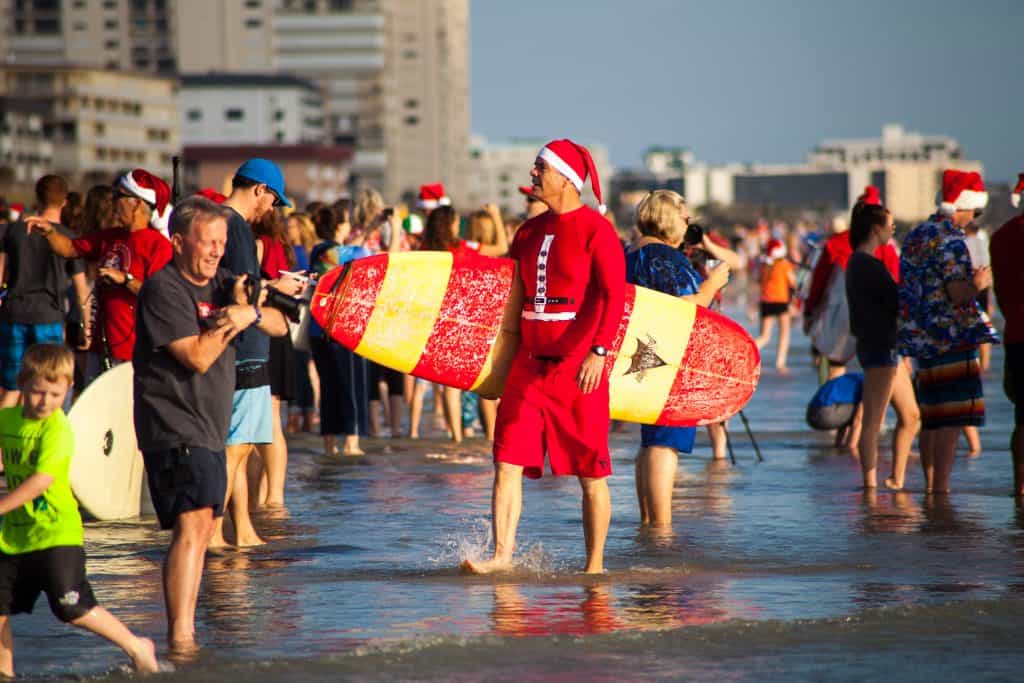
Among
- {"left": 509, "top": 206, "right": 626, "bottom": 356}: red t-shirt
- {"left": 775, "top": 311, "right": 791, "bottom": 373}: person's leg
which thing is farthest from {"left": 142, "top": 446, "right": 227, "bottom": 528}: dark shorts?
{"left": 775, "top": 311, "right": 791, "bottom": 373}: person's leg

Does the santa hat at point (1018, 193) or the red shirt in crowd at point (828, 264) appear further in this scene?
the red shirt in crowd at point (828, 264)

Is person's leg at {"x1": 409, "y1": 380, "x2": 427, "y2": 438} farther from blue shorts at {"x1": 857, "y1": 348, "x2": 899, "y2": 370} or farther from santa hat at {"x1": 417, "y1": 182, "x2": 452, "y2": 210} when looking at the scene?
blue shorts at {"x1": 857, "y1": 348, "x2": 899, "y2": 370}

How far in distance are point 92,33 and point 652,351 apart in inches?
7199

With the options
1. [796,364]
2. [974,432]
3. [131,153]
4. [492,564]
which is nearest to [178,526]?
[492,564]

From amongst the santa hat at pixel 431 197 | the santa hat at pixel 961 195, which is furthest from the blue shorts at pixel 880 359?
the santa hat at pixel 431 197

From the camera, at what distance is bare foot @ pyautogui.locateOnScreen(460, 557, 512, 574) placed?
313 inches

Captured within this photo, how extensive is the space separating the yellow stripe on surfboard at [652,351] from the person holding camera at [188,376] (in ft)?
9.74

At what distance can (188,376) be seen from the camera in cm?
616

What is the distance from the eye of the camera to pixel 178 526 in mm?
6223

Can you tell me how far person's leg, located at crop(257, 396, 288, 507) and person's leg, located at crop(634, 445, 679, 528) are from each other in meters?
1.94

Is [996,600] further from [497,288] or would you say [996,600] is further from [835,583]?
[497,288]

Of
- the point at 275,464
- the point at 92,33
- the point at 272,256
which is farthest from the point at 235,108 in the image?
the point at 272,256

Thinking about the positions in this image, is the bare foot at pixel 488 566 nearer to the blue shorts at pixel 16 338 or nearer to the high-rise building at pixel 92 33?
the blue shorts at pixel 16 338

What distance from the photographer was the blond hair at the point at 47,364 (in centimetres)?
574
